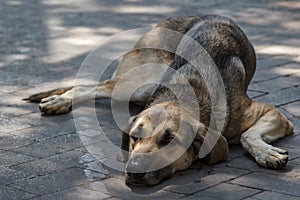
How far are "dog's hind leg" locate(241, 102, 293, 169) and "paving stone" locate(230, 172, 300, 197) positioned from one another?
0.14 m

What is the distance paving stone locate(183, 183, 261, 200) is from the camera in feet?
15.9

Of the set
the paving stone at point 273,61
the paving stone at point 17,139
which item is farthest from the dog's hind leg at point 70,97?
the paving stone at point 273,61

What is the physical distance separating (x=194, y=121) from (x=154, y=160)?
43cm

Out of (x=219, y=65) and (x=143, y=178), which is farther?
(x=219, y=65)

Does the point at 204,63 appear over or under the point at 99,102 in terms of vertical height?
over

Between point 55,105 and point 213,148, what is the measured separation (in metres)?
1.83

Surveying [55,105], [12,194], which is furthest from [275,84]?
[12,194]

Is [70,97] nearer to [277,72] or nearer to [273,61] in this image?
[277,72]

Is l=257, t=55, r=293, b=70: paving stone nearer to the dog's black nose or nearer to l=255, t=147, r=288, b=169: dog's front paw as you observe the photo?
l=255, t=147, r=288, b=169: dog's front paw

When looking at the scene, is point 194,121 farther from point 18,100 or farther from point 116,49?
point 116,49

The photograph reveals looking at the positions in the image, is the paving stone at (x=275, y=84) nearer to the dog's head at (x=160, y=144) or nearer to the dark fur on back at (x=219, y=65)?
the dark fur on back at (x=219, y=65)

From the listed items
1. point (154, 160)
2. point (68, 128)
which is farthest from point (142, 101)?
point (154, 160)

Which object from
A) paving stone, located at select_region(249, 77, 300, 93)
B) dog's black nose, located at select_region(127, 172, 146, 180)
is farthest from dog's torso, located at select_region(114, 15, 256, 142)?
paving stone, located at select_region(249, 77, 300, 93)

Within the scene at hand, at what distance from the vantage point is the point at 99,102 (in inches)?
273
